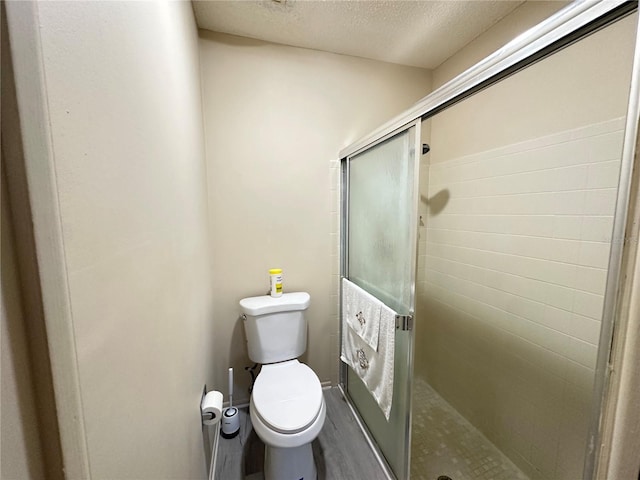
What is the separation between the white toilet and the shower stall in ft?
1.35

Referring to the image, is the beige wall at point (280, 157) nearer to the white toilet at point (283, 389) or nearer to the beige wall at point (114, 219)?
the white toilet at point (283, 389)

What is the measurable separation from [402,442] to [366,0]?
2123 millimetres

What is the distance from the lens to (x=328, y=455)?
1497 millimetres

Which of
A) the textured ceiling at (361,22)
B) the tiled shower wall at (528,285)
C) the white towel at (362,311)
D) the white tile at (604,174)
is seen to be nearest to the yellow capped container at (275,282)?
the white towel at (362,311)

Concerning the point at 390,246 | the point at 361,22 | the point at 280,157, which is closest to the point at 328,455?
the point at 390,246

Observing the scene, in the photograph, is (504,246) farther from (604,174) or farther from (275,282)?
(275,282)

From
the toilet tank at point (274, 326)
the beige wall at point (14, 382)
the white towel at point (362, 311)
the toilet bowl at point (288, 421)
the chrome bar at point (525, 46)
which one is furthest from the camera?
the toilet tank at point (274, 326)

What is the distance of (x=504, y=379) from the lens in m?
1.48

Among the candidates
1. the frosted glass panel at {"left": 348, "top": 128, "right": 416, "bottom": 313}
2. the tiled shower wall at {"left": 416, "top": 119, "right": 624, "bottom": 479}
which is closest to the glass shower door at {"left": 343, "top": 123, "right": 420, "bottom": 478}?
the frosted glass panel at {"left": 348, "top": 128, "right": 416, "bottom": 313}

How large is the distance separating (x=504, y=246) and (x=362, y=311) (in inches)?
33.1

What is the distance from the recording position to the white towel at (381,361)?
1.25 m

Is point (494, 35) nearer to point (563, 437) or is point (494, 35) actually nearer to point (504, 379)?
point (504, 379)

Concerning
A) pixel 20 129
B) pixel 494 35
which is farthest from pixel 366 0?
pixel 20 129

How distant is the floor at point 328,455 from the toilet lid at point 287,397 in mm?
427
